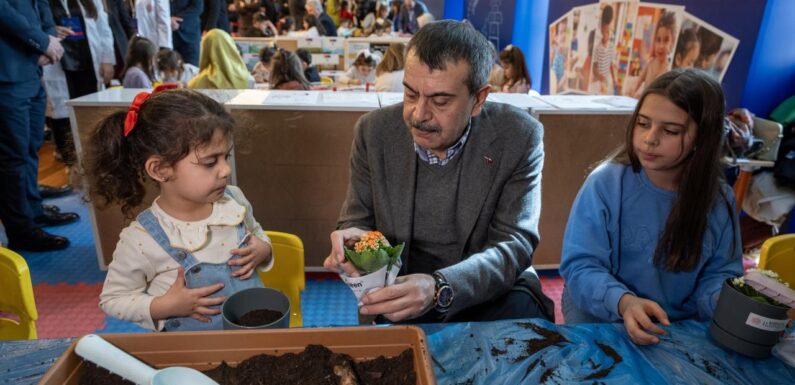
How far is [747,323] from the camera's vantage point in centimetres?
113

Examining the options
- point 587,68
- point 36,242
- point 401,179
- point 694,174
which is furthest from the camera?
point 587,68

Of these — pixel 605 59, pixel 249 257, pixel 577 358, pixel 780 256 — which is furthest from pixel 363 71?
pixel 577 358

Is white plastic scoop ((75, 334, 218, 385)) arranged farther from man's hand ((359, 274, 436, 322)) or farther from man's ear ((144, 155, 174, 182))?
man's ear ((144, 155, 174, 182))

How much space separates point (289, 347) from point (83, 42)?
4435mm

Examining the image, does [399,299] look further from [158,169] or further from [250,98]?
[250,98]

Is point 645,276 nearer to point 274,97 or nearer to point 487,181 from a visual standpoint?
point 487,181

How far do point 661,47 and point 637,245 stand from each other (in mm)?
2816

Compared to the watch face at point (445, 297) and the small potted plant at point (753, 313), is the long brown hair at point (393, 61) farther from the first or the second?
the small potted plant at point (753, 313)

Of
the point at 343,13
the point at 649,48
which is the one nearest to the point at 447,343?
the point at 649,48

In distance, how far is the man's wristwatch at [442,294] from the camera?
130 centimetres

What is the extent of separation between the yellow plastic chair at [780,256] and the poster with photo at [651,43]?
230cm

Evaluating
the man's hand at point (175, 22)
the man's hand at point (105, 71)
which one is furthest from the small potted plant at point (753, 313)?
the man's hand at point (175, 22)

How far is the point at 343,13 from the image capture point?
937cm

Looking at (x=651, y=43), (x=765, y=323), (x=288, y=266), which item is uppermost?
(x=651, y=43)
